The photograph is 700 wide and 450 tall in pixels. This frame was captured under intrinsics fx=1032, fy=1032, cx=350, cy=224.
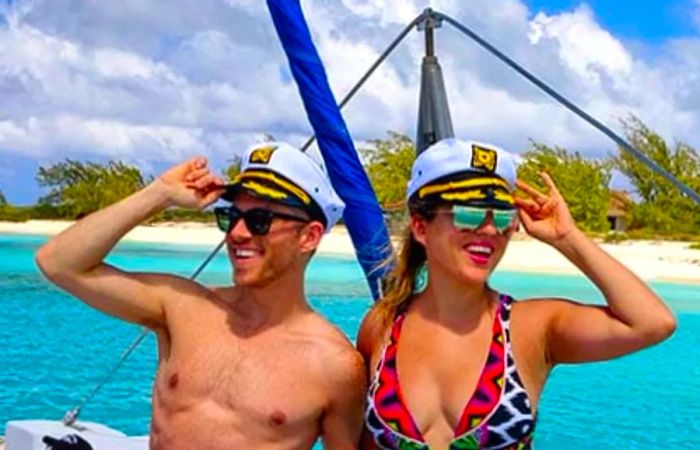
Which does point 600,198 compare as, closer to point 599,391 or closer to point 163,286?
point 599,391

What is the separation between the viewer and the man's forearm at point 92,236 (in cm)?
218

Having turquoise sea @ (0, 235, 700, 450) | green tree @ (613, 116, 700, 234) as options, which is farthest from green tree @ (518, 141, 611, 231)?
turquoise sea @ (0, 235, 700, 450)

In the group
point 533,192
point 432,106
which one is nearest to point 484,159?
point 533,192

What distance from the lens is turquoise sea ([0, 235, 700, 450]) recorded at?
26.8 feet

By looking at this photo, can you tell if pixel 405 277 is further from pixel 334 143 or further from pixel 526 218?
pixel 334 143

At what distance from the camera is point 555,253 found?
30828mm

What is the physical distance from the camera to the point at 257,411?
2166 mm

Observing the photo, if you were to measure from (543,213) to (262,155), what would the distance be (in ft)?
2.00

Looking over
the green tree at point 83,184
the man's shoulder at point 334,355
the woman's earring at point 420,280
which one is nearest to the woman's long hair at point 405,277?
the woman's earring at point 420,280

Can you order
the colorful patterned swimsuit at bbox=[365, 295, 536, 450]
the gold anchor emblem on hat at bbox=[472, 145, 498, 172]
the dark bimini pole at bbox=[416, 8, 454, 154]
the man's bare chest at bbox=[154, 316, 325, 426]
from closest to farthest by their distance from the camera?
the colorful patterned swimsuit at bbox=[365, 295, 536, 450], the gold anchor emblem on hat at bbox=[472, 145, 498, 172], the man's bare chest at bbox=[154, 316, 325, 426], the dark bimini pole at bbox=[416, 8, 454, 154]

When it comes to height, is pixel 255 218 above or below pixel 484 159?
below

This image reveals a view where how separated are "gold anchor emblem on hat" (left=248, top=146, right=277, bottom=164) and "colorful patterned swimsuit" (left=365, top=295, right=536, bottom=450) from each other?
53 centimetres

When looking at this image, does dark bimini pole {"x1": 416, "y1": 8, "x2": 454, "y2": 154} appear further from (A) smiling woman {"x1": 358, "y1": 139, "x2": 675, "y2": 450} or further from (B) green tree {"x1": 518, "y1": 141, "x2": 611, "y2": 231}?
(B) green tree {"x1": 518, "y1": 141, "x2": 611, "y2": 231}

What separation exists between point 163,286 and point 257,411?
0.36 meters
